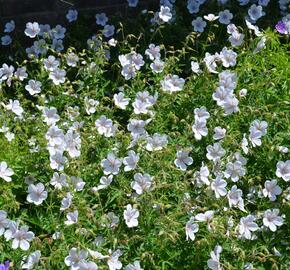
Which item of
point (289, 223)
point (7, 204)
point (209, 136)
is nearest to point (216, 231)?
point (289, 223)

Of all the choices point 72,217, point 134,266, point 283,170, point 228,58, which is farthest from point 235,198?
point 228,58

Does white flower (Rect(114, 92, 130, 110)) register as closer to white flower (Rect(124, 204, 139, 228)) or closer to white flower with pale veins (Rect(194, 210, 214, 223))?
white flower (Rect(124, 204, 139, 228))

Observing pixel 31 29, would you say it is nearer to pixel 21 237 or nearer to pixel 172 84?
pixel 172 84

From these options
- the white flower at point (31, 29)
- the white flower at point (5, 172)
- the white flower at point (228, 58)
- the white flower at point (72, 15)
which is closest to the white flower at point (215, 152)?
the white flower at point (228, 58)

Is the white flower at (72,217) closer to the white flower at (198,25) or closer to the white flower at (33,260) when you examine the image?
the white flower at (33,260)

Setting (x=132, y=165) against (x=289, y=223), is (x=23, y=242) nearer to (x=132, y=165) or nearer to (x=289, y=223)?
(x=132, y=165)

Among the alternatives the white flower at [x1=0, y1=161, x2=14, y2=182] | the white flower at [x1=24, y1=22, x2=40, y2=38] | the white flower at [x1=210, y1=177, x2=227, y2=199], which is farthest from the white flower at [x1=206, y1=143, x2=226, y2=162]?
the white flower at [x1=24, y1=22, x2=40, y2=38]
